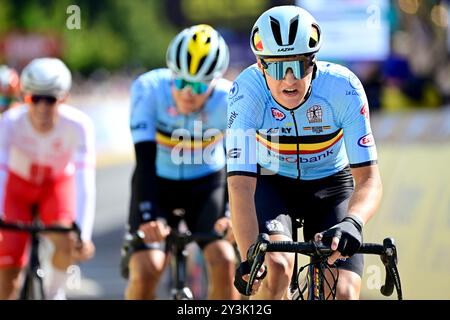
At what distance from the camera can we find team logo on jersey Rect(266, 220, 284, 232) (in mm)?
5277

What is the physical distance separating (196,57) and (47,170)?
6.54 feet

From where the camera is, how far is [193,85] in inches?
274

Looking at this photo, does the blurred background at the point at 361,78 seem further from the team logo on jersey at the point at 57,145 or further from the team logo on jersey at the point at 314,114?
the team logo on jersey at the point at 314,114

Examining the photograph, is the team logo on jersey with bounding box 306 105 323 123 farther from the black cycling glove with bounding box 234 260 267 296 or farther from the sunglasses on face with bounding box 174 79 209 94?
the sunglasses on face with bounding box 174 79 209 94

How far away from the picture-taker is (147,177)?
6.83m

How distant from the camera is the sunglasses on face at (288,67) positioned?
5.10m

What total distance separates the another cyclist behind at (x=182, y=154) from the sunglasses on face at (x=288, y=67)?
176 cm

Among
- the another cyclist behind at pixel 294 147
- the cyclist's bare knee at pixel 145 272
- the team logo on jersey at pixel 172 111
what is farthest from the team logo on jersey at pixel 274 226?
the team logo on jersey at pixel 172 111

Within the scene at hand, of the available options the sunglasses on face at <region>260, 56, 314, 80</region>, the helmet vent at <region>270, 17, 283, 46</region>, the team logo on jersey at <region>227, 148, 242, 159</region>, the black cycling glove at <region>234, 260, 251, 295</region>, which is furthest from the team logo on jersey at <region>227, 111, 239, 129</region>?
the black cycling glove at <region>234, 260, 251, 295</region>

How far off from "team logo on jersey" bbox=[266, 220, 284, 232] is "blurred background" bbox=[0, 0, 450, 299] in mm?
3342

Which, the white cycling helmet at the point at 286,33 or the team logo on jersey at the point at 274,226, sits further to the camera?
the team logo on jersey at the point at 274,226

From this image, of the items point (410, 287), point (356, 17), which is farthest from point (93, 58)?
point (410, 287)
